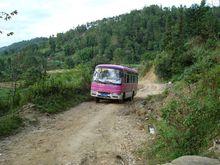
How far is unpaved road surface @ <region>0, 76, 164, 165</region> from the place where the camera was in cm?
1177

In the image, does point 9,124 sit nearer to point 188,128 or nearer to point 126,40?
point 188,128

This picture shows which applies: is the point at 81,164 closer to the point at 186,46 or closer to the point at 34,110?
the point at 34,110

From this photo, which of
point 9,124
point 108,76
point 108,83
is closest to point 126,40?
point 108,76

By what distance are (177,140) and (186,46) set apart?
40.3 meters

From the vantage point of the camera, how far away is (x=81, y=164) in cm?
1124

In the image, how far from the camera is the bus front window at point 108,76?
26609mm

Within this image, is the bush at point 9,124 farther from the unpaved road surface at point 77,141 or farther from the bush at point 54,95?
the bush at point 54,95

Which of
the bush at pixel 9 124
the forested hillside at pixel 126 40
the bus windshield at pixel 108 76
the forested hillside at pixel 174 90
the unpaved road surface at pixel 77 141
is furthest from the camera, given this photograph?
the forested hillside at pixel 126 40

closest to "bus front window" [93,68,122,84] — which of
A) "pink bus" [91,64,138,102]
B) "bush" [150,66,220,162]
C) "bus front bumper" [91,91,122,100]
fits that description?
"pink bus" [91,64,138,102]

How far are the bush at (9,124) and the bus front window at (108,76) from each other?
10.3m

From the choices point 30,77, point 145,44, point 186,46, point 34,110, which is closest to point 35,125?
point 34,110

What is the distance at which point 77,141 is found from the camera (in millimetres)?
13922

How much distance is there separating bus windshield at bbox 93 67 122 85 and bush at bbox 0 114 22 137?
10.3m

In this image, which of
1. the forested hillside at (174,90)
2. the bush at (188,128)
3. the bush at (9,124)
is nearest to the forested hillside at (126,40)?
the forested hillside at (174,90)
